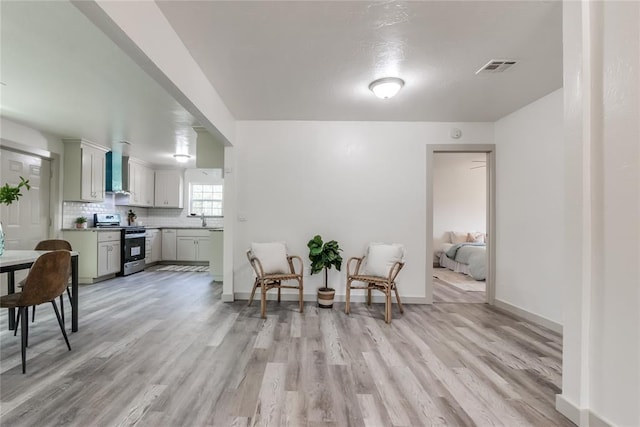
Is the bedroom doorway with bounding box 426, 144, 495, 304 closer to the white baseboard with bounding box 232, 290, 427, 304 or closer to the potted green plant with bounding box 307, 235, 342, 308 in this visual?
the white baseboard with bounding box 232, 290, 427, 304

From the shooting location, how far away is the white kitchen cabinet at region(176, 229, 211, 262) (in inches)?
269

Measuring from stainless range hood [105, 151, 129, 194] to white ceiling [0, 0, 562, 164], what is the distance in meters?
1.80

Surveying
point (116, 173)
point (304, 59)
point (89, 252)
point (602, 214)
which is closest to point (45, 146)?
point (116, 173)

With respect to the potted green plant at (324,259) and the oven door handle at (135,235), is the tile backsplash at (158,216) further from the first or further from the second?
the potted green plant at (324,259)

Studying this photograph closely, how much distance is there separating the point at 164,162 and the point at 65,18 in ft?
16.9

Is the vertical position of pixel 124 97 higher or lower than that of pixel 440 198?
higher

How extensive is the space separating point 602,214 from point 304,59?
2.22 metres

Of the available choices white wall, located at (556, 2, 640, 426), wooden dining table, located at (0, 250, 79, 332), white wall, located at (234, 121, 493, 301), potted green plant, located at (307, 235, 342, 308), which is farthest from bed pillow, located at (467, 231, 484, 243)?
wooden dining table, located at (0, 250, 79, 332)

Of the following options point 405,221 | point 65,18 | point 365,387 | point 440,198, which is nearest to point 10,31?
point 65,18

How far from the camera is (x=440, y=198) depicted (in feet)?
24.4

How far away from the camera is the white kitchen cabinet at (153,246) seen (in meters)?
6.39

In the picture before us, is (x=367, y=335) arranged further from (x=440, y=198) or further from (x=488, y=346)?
(x=440, y=198)

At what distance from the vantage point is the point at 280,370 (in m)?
2.12

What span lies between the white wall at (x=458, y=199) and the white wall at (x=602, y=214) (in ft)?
→ 19.3
